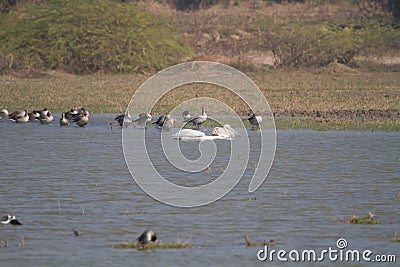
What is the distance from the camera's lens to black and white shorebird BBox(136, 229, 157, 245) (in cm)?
809

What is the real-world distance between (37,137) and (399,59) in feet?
67.8

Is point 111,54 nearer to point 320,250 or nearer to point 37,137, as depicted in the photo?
point 37,137

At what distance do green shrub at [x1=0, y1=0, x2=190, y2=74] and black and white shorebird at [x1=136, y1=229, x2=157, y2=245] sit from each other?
25489 mm

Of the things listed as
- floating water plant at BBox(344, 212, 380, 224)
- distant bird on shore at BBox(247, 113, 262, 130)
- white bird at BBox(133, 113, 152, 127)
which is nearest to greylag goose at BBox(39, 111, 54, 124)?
white bird at BBox(133, 113, 152, 127)

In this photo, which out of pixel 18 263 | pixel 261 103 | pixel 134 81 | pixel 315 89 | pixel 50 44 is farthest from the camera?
pixel 50 44

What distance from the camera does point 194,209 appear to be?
1003 centimetres

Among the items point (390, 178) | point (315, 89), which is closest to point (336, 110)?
point (315, 89)

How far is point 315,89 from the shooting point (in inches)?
1019

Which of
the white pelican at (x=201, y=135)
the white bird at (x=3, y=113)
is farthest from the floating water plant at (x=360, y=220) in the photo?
the white bird at (x=3, y=113)

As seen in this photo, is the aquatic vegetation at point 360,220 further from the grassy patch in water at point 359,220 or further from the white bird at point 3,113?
the white bird at point 3,113

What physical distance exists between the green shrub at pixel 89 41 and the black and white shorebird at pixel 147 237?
25489 mm

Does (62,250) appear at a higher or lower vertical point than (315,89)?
higher

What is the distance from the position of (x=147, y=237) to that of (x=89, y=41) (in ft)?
86.1

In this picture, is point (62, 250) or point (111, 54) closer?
point (62, 250)
